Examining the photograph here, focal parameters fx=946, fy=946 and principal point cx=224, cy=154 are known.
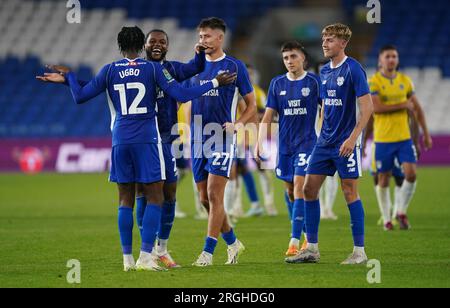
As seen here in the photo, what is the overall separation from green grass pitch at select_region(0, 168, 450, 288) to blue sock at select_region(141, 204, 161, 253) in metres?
0.33

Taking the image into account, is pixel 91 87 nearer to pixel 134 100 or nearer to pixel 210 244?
pixel 134 100

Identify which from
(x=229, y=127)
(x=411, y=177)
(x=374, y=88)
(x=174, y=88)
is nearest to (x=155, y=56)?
(x=174, y=88)

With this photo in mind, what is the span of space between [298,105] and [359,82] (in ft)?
5.23

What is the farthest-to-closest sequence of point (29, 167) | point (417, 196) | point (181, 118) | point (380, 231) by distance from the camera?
1. point (29, 167)
2. point (417, 196)
3. point (181, 118)
4. point (380, 231)

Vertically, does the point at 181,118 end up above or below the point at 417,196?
above

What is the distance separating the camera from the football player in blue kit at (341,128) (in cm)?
955

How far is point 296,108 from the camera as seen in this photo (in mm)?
11023

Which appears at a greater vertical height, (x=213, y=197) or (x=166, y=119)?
(x=166, y=119)

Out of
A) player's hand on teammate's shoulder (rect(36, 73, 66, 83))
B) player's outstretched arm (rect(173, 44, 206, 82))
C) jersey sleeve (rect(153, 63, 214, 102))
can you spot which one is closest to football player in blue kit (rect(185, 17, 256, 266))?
player's outstretched arm (rect(173, 44, 206, 82))

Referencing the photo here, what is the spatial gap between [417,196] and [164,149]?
10756mm

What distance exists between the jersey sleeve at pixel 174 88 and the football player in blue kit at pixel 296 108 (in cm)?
191

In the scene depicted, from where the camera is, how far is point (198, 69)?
964 cm

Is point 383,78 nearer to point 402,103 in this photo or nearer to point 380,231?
point 402,103
